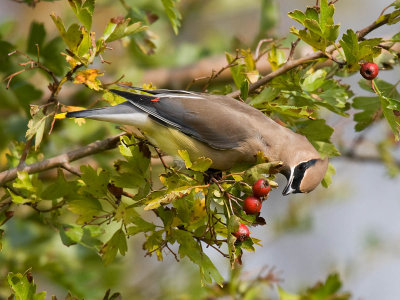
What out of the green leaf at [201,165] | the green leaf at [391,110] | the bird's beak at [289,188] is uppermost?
the green leaf at [391,110]

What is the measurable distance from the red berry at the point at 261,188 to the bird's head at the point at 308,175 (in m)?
0.51

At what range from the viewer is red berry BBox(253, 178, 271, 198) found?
2266mm

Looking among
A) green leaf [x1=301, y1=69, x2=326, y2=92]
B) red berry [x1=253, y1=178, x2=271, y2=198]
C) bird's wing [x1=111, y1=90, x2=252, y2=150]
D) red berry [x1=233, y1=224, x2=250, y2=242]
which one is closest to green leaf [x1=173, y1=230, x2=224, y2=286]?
red berry [x1=233, y1=224, x2=250, y2=242]

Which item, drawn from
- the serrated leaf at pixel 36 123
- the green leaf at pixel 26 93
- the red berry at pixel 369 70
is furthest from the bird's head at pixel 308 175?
the green leaf at pixel 26 93

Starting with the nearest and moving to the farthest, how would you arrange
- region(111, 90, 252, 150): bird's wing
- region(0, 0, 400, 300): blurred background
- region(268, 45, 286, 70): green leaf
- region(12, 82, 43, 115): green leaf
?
region(268, 45, 286, 70): green leaf < region(111, 90, 252, 150): bird's wing < region(12, 82, 43, 115): green leaf < region(0, 0, 400, 300): blurred background

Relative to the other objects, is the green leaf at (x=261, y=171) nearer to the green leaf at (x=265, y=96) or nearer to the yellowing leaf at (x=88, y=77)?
the green leaf at (x=265, y=96)

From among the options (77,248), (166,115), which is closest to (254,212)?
(166,115)

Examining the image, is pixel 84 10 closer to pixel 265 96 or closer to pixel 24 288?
pixel 265 96

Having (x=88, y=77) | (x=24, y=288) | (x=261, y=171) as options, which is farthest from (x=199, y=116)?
(x=24, y=288)

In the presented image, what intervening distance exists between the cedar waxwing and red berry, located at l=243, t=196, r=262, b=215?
0.48m

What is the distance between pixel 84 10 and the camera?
251 cm

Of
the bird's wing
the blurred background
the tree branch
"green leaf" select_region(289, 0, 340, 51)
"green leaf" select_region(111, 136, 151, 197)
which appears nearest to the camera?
"green leaf" select_region(289, 0, 340, 51)

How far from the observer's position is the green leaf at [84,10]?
98.9 inches

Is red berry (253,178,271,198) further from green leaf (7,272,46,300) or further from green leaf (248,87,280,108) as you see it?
green leaf (7,272,46,300)
